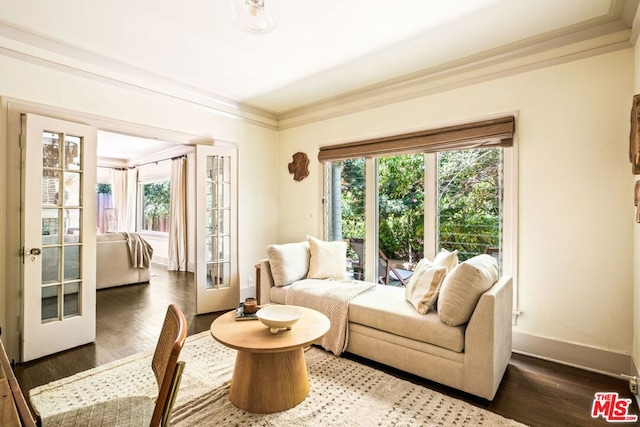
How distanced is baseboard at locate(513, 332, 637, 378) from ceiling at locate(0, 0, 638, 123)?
2314 mm

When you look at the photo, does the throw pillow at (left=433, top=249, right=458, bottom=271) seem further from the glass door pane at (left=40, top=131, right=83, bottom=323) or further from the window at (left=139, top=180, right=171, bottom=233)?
the window at (left=139, top=180, right=171, bottom=233)

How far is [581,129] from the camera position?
252cm

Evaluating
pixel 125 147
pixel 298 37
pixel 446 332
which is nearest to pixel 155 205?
pixel 125 147

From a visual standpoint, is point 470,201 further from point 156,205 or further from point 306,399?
point 156,205

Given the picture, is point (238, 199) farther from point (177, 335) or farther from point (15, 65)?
point (177, 335)

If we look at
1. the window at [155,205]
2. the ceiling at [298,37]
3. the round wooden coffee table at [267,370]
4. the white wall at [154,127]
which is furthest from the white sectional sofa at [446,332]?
the window at [155,205]

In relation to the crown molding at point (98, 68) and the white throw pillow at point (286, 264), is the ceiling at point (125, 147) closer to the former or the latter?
the crown molding at point (98, 68)

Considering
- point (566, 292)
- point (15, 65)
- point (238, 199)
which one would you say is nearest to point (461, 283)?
point (566, 292)

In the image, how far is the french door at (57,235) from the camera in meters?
2.62

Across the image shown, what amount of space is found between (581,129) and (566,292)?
4.25 ft

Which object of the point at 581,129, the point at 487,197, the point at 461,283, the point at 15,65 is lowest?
the point at 461,283

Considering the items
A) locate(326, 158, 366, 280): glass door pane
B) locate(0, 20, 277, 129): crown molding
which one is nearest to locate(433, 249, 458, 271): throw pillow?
locate(326, 158, 366, 280): glass door pane

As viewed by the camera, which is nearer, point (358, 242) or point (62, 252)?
point (62, 252)

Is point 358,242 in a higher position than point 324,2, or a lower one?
lower
